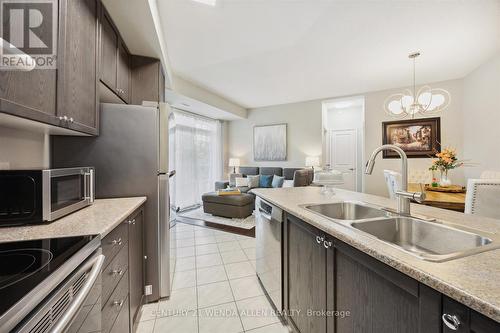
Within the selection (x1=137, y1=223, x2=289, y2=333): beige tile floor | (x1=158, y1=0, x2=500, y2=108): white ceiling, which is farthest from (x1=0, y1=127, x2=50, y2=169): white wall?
(x1=158, y1=0, x2=500, y2=108): white ceiling

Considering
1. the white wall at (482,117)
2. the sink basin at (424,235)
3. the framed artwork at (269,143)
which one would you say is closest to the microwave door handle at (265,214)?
the sink basin at (424,235)

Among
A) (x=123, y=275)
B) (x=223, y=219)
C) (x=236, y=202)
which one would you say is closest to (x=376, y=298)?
(x=123, y=275)

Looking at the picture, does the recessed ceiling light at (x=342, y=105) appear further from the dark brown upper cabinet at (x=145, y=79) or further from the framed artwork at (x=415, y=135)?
the dark brown upper cabinet at (x=145, y=79)

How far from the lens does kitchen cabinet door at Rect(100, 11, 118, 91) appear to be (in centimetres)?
149

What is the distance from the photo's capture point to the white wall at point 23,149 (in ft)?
3.70

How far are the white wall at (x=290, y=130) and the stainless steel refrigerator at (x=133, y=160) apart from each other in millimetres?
4195

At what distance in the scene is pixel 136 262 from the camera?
145 centimetres

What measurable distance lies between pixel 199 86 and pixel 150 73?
6.68ft

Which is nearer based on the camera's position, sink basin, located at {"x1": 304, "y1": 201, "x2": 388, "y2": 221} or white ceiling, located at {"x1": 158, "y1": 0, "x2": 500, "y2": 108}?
sink basin, located at {"x1": 304, "y1": 201, "x2": 388, "y2": 221}

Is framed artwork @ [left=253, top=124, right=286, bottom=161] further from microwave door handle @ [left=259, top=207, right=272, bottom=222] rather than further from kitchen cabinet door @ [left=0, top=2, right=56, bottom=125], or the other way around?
kitchen cabinet door @ [left=0, top=2, right=56, bottom=125]

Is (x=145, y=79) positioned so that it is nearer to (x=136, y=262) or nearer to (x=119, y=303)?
(x=136, y=262)

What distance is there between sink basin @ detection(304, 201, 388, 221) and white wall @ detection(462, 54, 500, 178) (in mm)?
2893

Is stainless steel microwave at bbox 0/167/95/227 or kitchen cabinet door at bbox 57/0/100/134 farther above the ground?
kitchen cabinet door at bbox 57/0/100/134

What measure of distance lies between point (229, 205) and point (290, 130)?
2.80m
